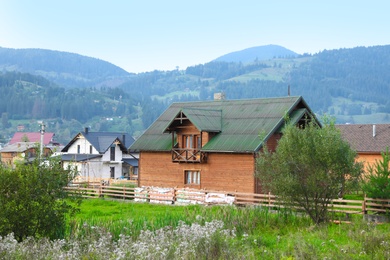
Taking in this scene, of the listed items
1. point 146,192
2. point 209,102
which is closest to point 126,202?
point 146,192

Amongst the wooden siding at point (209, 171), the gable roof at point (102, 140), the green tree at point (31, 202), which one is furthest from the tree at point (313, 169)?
the gable roof at point (102, 140)

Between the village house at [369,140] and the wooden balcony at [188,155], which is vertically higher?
the village house at [369,140]

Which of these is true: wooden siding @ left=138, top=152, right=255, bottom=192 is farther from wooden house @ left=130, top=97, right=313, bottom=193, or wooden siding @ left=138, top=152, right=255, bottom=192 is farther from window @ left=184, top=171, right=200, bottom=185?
window @ left=184, top=171, right=200, bottom=185

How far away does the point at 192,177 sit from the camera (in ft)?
137

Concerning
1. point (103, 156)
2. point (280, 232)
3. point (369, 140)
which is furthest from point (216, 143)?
point (103, 156)

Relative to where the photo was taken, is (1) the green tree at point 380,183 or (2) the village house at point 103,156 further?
(2) the village house at point 103,156

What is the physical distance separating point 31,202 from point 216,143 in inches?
877

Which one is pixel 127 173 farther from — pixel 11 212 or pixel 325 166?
pixel 11 212

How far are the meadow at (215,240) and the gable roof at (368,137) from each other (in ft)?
78.9

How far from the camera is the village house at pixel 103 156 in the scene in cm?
7125

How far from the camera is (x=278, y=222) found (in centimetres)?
2630

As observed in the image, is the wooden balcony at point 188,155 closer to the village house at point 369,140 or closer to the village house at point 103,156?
the village house at point 369,140

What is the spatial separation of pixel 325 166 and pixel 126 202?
17.7 meters

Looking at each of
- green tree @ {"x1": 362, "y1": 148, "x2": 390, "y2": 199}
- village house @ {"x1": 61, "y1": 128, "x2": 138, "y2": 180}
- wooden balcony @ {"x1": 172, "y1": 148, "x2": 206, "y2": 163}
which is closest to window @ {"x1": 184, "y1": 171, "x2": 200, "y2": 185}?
wooden balcony @ {"x1": 172, "y1": 148, "x2": 206, "y2": 163}
